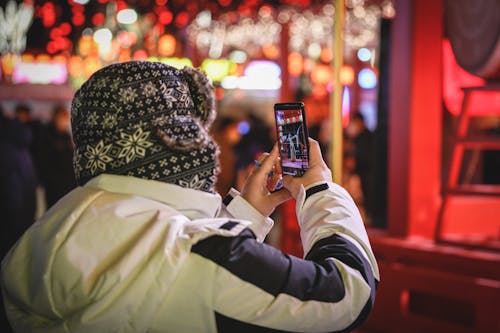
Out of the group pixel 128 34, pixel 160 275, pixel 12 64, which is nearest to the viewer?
pixel 160 275

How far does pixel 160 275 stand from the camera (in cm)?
126

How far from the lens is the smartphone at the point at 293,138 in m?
1.65

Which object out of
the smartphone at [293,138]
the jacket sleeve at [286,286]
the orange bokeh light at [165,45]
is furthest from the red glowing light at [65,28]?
the jacket sleeve at [286,286]

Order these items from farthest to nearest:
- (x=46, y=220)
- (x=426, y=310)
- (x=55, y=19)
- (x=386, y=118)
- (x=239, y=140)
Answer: (x=55, y=19) < (x=239, y=140) < (x=386, y=118) < (x=426, y=310) < (x=46, y=220)

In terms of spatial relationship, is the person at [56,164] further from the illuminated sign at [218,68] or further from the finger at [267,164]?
the illuminated sign at [218,68]

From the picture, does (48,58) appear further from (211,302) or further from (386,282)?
(211,302)

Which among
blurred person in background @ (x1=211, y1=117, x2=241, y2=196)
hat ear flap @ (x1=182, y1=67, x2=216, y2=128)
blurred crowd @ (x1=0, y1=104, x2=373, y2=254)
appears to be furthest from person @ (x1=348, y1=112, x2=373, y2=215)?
hat ear flap @ (x1=182, y1=67, x2=216, y2=128)

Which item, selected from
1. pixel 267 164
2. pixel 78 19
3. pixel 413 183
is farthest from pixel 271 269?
pixel 78 19

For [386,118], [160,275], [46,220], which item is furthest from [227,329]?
[386,118]

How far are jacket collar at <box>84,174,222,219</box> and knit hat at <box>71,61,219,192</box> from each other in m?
0.02

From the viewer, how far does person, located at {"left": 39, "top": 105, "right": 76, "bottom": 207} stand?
7.65m

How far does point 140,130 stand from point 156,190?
0.46ft

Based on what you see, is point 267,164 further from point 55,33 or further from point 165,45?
point 55,33

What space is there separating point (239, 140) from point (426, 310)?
4.85 meters
